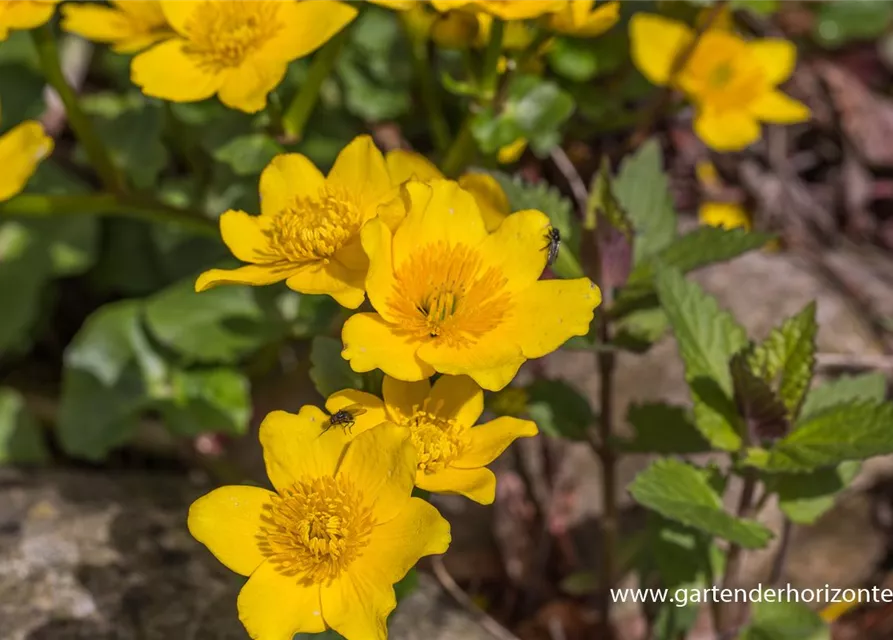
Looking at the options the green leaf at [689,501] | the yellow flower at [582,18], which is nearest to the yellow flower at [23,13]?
the yellow flower at [582,18]

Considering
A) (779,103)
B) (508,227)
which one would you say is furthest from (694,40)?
(508,227)

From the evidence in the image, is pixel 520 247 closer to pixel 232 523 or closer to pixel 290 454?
pixel 290 454

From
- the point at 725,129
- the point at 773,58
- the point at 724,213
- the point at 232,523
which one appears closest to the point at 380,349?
the point at 232,523

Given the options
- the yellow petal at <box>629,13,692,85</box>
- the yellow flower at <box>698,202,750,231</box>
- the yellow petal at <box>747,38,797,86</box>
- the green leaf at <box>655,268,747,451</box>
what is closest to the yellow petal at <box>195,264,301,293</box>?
the green leaf at <box>655,268,747,451</box>

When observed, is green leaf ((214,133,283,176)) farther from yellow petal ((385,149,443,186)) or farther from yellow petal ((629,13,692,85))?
yellow petal ((629,13,692,85))

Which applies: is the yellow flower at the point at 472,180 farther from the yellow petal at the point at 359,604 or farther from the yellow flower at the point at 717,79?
the yellow flower at the point at 717,79

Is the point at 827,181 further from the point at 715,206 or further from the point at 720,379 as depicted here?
the point at 720,379
